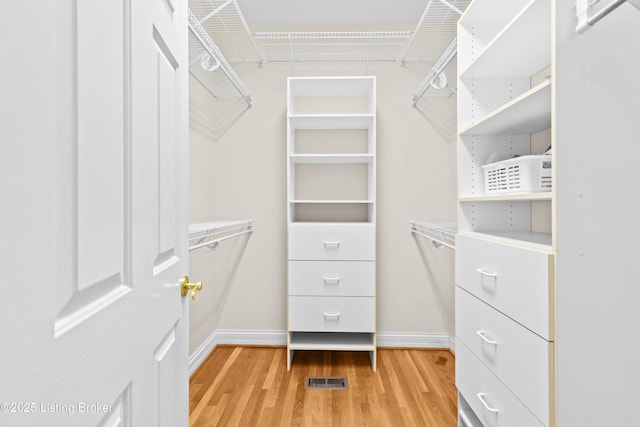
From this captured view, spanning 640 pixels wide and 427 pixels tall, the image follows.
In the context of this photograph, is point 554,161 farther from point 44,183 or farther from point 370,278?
point 370,278

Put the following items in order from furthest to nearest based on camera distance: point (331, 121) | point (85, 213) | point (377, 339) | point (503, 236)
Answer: point (377, 339) → point (331, 121) → point (503, 236) → point (85, 213)

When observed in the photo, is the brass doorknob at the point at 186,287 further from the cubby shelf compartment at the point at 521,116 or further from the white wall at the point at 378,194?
the white wall at the point at 378,194

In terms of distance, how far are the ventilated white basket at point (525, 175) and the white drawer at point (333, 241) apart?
1.08 m

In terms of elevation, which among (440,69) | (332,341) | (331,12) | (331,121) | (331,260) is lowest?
(332,341)

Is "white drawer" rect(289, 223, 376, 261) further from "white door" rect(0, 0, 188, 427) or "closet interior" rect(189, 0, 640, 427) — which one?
"white door" rect(0, 0, 188, 427)

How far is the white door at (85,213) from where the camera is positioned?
0.36 meters

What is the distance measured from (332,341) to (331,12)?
7.70 feet

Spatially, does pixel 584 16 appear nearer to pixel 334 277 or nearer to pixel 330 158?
pixel 330 158

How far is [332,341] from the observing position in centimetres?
244

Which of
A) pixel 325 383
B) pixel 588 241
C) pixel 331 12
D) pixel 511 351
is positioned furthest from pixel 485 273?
pixel 331 12

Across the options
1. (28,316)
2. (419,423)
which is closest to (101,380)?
(28,316)

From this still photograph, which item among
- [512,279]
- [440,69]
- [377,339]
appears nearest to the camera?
[512,279]

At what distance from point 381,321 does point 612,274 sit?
193 centimetres

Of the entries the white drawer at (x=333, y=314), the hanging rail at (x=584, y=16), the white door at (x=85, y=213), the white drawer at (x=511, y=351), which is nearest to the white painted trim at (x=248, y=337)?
the white drawer at (x=333, y=314)
